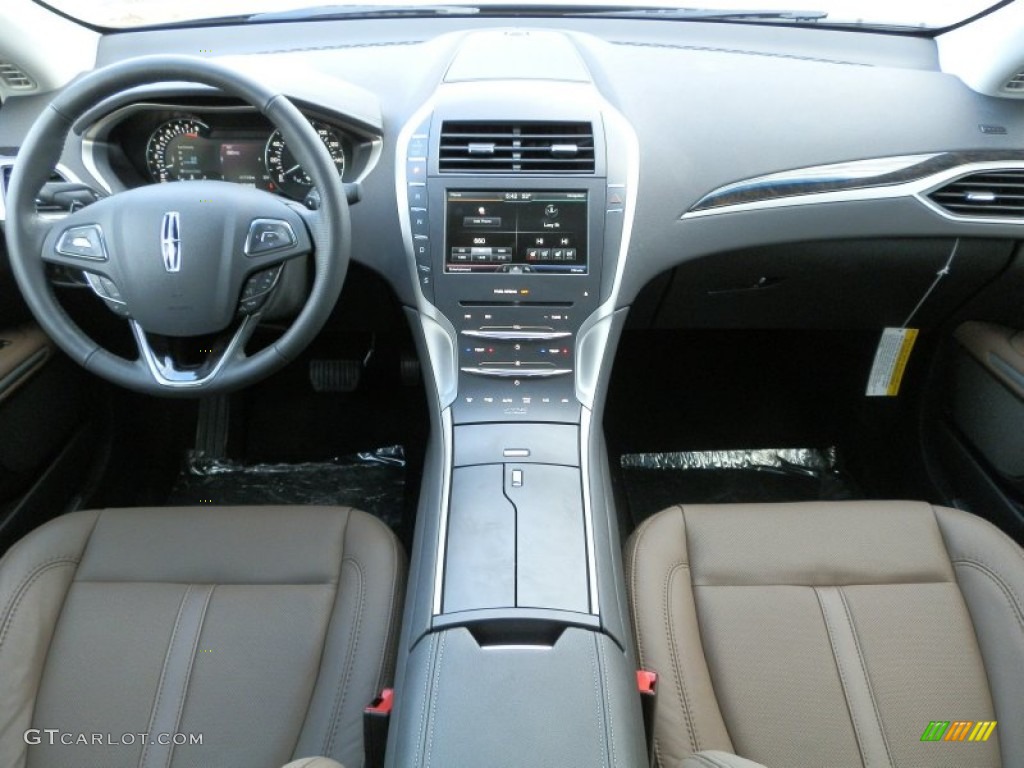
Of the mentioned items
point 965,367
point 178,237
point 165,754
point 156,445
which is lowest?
point 156,445

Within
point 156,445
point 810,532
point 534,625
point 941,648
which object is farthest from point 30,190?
point 941,648

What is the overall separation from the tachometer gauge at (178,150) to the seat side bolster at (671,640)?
1.00 metres

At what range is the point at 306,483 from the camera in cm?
207

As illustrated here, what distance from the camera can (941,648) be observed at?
1.12 metres

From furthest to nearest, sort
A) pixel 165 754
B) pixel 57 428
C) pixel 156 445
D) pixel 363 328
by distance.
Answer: pixel 156 445 < pixel 363 328 < pixel 57 428 < pixel 165 754

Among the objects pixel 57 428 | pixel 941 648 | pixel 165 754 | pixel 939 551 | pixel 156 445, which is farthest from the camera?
pixel 156 445

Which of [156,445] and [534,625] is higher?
[534,625]

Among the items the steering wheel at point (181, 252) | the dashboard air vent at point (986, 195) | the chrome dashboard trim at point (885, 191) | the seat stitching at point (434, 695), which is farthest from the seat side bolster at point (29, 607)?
the dashboard air vent at point (986, 195)

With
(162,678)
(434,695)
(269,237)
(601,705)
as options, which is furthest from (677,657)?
(269,237)

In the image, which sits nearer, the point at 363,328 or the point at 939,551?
the point at 939,551

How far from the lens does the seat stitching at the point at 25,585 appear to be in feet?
3.58

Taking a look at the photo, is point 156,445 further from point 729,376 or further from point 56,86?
point 729,376

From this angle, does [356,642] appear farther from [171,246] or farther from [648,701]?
[171,246]

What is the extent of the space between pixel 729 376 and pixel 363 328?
944mm
